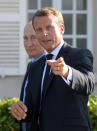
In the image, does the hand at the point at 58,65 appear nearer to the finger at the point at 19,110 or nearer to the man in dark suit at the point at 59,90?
the man in dark suit at the point at 59,90

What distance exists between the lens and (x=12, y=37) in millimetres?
6289

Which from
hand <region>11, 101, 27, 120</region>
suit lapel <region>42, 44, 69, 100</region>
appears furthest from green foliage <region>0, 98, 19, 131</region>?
suit lapel <region>42, 44, 69, 100</region>

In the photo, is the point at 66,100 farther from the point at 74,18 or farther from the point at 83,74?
the point at 74,18

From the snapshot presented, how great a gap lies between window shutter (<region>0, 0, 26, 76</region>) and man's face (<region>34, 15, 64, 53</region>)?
→ 3.73 m

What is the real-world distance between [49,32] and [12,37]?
3819 mm

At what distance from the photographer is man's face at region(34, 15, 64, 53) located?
2.50 meters

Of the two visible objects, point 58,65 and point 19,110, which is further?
point 19,110

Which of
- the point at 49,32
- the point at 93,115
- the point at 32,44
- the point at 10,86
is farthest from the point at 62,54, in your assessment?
the point at 10,86

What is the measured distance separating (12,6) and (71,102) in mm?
4113

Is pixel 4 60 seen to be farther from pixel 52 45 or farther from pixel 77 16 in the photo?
pixel 52 45

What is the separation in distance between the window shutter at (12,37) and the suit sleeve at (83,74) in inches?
152

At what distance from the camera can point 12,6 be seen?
20.6 feet

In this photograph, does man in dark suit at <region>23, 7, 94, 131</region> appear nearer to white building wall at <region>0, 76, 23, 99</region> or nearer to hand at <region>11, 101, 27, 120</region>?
hand at <region>11, 101, 27, 120</region>

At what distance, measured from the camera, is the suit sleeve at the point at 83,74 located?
223 cm
